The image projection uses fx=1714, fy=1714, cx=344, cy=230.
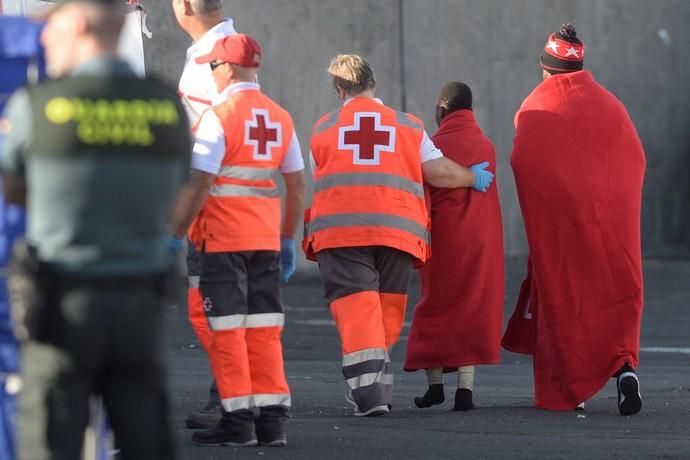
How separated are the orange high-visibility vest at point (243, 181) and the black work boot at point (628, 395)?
92.6 inches

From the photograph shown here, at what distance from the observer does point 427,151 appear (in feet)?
28.2

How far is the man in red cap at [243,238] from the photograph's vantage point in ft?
23.4

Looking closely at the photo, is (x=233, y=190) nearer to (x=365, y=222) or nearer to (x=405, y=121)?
(x=365, y=222)

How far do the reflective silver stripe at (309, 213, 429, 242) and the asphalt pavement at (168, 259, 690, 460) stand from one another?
931 mm

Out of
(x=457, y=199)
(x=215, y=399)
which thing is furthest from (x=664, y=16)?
(x=215, y=399)

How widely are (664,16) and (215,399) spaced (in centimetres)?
1179

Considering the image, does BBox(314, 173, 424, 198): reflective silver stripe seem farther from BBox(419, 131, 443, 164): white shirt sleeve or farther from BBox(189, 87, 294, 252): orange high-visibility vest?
BBox(189, 87, 294, 252): orange high-visibility vest

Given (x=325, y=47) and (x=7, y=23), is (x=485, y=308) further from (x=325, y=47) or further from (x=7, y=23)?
(x=325, y=47)

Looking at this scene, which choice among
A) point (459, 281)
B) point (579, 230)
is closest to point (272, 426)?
point (459, 281)

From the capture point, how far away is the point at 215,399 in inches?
318

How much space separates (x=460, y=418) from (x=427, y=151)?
134cm

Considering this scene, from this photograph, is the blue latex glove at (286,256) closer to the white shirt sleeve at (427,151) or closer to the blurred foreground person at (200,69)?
the blurred foreground person at (200,69)

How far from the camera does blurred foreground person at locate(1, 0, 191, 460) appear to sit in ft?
14.4

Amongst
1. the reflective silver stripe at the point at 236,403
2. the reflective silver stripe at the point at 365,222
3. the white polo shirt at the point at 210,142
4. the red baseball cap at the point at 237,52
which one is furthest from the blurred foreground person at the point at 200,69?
the reflective silver stripe at the point at 365,222
